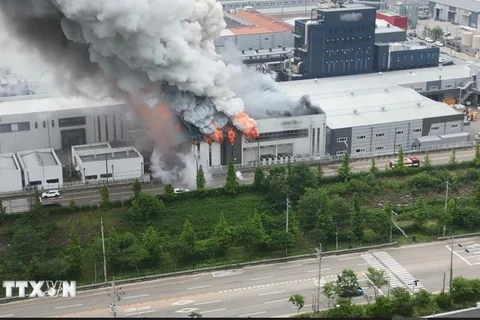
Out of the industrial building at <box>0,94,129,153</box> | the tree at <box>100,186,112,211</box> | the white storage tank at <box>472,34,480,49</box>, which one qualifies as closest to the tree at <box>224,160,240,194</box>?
the tree at <box>100,186,112,211</box>

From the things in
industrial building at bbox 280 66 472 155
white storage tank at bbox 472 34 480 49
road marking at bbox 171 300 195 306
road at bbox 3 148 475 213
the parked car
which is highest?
white storage tank at bbox 472 34 480 49

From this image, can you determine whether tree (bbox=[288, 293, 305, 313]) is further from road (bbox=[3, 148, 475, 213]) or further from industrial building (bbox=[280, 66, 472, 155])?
industrial building (bbox=[280, 66, 472, 155])

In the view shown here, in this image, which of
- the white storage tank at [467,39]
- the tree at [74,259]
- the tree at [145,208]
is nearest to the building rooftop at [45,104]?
the tree at [145,208]

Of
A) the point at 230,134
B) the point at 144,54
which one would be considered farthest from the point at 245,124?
the point at 144,54

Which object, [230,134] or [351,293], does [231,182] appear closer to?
[230,134]

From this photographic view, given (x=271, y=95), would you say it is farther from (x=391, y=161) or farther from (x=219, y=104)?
(x=391, y=161)

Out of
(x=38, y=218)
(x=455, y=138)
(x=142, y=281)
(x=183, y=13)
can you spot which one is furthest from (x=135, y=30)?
(x=455, y=138)
